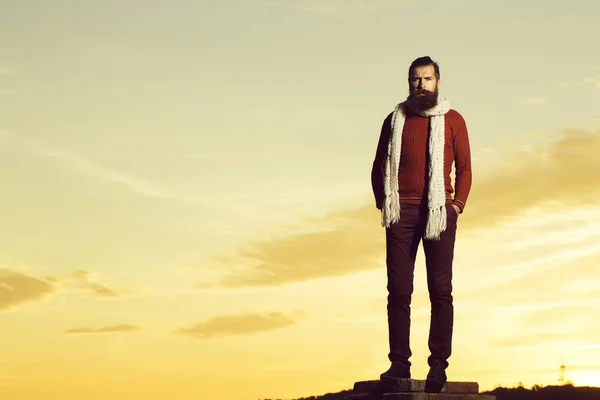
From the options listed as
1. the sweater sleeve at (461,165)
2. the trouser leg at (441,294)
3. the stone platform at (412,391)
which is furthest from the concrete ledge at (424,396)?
the sweater sleeve at (461,165)

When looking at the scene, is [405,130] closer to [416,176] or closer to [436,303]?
[416,176]

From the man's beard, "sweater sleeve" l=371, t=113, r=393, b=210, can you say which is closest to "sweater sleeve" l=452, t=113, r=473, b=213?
the man's beard

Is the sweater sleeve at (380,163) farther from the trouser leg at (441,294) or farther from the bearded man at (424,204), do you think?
the trouser leg at (441,294)

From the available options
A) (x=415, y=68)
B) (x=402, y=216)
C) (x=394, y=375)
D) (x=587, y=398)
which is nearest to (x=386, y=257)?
(x=402, y=216)

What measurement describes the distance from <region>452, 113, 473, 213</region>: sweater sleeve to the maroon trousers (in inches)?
9.5

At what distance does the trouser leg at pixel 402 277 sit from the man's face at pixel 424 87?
1253 mm

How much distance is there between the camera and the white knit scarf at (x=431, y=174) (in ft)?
34.7

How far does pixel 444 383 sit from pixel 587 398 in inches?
246

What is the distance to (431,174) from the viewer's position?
10.7 m

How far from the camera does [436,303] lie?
35.2ft

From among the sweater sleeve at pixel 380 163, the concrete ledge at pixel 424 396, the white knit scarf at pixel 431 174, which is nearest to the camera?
the concrete ledge at pixel 424 396

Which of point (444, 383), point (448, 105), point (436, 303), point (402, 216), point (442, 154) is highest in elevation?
point (448, 105)

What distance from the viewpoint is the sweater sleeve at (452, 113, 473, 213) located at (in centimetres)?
1097

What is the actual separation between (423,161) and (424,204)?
1.71 ft
